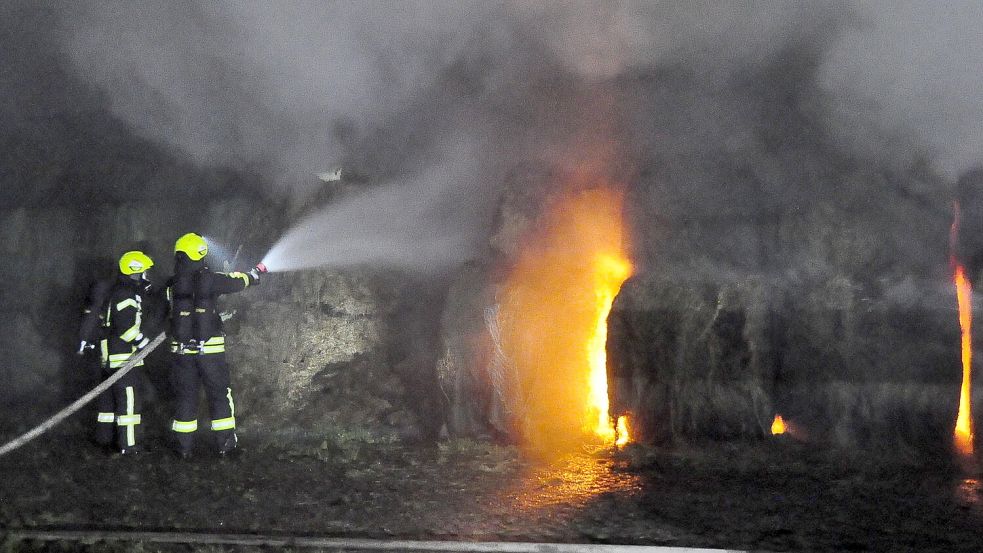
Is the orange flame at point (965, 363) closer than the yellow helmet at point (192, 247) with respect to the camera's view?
Yes

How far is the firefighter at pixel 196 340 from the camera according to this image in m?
6.21

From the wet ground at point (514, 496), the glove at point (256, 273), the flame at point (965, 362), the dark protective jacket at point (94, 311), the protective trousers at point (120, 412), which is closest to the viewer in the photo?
the wet ground at point (514, 496)

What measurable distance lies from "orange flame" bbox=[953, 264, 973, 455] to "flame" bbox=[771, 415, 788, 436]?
4.26 feet

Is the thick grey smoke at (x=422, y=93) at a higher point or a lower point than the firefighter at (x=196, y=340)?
higher

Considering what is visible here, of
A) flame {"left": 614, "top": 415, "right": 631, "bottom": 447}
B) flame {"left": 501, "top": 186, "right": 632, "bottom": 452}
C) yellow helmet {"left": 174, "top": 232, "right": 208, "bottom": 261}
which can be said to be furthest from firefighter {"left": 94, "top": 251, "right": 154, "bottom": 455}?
flame {"left": 614, "top": 415, "right": 631, "bottom": 447}

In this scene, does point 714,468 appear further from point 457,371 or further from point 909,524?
point 457,371

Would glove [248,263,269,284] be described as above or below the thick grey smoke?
below

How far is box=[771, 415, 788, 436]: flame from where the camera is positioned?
619 cm

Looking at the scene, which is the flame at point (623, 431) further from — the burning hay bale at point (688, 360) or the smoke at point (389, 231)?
the smoke at point (389, 231)

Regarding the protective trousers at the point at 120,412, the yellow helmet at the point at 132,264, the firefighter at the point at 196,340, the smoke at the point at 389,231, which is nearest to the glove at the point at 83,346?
the protective trousers at the point at 120,412

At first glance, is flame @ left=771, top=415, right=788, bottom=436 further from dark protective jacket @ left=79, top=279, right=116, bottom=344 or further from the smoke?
dark protective jacket @ left=79, top=279, right=116, bottom=344

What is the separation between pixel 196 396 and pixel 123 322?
3.31ft

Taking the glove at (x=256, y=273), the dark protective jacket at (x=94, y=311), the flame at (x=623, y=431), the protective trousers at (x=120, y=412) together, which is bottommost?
the flame at (x=623, y=431)

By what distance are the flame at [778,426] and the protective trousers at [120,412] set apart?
18.9ft
